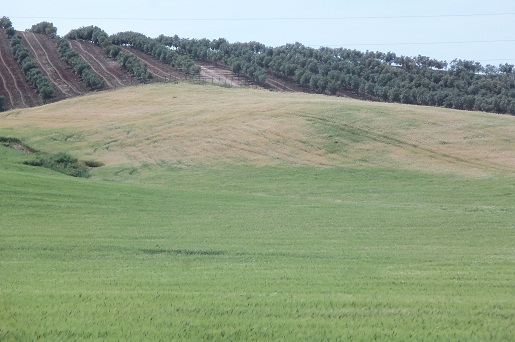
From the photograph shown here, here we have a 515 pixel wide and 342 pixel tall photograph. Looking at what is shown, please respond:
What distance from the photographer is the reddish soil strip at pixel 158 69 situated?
106738 millimetres

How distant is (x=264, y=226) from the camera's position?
1179 inches

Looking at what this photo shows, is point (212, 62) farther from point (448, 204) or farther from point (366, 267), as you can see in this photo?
point (366, 267)

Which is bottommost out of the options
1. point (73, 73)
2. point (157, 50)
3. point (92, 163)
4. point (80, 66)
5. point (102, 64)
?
point (92, 163)

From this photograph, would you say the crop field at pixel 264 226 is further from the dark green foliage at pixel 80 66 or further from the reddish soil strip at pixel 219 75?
the reddish soil strip at pixel 219 75

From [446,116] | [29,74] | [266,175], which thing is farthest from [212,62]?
[266,175]

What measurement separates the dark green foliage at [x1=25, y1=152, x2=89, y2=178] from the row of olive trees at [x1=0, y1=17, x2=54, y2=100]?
37.9 metres

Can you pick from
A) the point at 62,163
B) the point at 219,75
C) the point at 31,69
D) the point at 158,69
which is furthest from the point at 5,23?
the point at 62,163

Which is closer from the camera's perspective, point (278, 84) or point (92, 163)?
point (92, 163)

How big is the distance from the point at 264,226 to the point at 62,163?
29411mm

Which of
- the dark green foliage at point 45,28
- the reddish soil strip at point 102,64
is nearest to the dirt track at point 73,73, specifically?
the reddish soil strip at point 102,64

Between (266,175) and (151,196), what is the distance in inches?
498

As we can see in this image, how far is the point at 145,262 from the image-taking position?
70.4 ft

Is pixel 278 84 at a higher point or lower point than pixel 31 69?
higher

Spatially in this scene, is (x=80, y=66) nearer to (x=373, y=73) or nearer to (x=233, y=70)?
(x=233, y=70)
